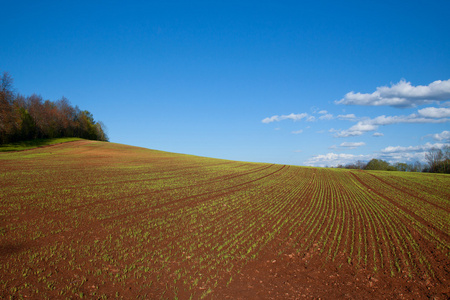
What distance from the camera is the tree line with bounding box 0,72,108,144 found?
4959cm

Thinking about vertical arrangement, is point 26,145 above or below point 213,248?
above

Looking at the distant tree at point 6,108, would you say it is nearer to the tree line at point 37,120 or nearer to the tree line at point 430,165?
the tree line at point 37,120

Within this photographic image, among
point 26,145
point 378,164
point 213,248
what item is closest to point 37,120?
point 26,145

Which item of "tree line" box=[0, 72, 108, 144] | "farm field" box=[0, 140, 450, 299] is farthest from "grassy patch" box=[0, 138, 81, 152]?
"farm field" box=[0, 140, 450, 299]

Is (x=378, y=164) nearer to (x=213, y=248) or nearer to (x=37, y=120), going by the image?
(x=213, y=248)

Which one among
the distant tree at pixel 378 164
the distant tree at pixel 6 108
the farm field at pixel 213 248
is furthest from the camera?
the distant tree at pixel 378 164

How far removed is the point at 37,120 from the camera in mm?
70688

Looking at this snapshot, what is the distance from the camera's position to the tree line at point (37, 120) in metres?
49.6

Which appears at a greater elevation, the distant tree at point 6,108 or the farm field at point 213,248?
the distant tree at point 6,108

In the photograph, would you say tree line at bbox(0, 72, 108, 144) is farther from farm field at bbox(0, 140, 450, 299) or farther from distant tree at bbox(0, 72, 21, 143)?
farm field at bbox(0, 140, 450, 299)

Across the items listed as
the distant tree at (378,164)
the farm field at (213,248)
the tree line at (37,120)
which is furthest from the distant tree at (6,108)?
the distant tree at (378,164)

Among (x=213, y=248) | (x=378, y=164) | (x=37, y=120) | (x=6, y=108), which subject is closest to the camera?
(x=213, y=248)

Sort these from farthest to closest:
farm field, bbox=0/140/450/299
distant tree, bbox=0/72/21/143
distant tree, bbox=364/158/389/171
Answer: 1. distant tree, bbox=364/158/389/171
2. distant tree, bbox=0/72/21/143
3. farm field, bbox=0/140/450/299

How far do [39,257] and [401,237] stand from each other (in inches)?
608
